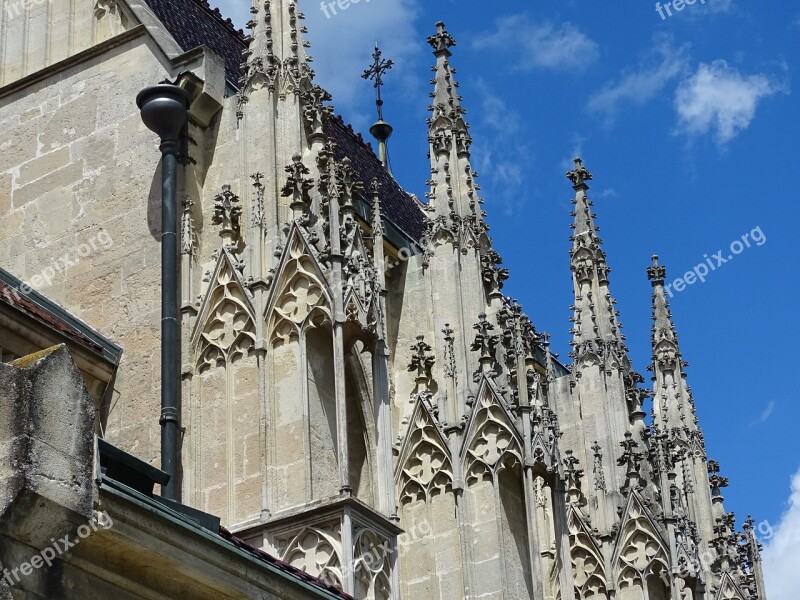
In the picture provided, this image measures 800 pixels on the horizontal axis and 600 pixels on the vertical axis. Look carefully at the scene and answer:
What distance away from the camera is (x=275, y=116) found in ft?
64.0

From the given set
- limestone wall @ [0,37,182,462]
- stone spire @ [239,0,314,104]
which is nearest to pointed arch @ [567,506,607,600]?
stone spire @ [239,0,314,104]

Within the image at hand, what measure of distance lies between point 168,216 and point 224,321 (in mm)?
1490

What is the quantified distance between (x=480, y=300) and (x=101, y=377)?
20.1ft

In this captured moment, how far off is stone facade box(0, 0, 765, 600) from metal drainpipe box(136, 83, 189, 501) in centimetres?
97

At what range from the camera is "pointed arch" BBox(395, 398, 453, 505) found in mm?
20781

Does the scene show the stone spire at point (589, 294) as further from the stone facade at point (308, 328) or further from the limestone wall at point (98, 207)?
the limestone wall at point (98, 207)

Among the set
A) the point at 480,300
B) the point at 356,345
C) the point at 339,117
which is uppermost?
the point at 339,117

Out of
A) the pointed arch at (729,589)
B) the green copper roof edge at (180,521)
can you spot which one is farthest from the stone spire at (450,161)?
the green copper roof edge at (180,521)

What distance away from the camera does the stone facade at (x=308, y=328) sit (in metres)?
17.4

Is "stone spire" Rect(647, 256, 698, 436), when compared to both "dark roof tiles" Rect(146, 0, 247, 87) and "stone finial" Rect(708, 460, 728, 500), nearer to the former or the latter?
"stone finial" Rect(708, 460, 728, 500)

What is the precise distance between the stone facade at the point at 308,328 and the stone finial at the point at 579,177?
243 inches

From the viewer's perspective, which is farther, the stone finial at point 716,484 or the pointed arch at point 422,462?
the stone finial at point 716,484

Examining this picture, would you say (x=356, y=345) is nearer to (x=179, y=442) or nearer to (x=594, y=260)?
(x=179, y=442)

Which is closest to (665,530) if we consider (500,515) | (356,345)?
(500,515)
